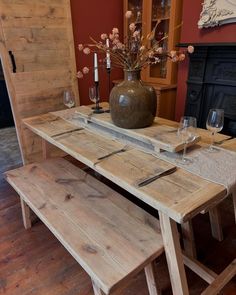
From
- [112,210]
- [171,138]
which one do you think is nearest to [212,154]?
[171,138]

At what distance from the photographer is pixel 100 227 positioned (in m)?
1.14

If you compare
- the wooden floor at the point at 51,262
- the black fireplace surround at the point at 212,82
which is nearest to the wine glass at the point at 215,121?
the wooden floor at the point at 51,262

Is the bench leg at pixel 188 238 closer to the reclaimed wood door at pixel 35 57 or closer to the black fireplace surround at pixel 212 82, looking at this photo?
the black fireplace surround at pixel 212 82

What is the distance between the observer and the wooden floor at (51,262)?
4.37 feet

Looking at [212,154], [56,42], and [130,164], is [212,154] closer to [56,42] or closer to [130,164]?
[130,164]

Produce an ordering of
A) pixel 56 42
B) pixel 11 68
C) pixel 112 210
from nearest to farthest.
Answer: pixel 112 210, pixel 11 68, pixel 56 42

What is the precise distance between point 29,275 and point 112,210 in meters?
0.67

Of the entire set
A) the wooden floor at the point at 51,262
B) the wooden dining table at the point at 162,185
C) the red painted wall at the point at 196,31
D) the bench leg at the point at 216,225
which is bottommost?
the wooden floor at the point at 51,262

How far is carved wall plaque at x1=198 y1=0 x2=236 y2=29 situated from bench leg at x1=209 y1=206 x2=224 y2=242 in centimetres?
163

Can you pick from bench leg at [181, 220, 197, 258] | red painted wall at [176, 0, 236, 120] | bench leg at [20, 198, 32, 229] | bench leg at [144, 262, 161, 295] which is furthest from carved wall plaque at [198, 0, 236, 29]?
bench leg at [20, 198, 32, 229]

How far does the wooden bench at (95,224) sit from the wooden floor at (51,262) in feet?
1.30

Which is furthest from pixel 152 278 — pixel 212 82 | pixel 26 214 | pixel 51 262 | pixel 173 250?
pixel 212 82

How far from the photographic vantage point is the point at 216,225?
63.6 inches

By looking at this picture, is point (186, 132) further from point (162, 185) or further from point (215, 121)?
point (162, 185)
